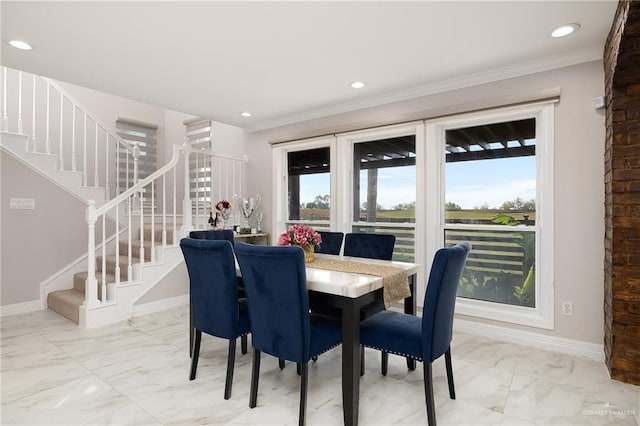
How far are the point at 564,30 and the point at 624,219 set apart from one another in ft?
4.45

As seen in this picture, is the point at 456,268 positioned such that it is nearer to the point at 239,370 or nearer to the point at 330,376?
the point at 330,376

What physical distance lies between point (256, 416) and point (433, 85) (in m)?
3.18

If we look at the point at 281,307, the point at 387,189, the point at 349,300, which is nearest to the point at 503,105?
the point at 387,189

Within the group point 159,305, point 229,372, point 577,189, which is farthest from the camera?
point 159,305

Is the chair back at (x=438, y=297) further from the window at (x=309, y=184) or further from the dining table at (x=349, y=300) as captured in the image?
the window at (x=309, y=184)

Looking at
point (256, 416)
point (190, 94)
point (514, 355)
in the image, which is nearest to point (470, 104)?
point (514, 355)

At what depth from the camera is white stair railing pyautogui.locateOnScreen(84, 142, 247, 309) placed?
11.3ft

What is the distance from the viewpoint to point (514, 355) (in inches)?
109

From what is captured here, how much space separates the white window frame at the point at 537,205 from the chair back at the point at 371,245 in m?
0.67

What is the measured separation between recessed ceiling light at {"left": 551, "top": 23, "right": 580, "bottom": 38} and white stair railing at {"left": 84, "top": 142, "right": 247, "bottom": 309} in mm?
3669

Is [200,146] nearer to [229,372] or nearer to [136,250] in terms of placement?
[136,250]

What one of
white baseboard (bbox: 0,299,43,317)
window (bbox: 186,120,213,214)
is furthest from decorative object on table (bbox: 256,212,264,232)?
white baseboard (bbox: 0,299,43,317)

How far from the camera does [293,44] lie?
2.56 meters

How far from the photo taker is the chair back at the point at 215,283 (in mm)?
2098
